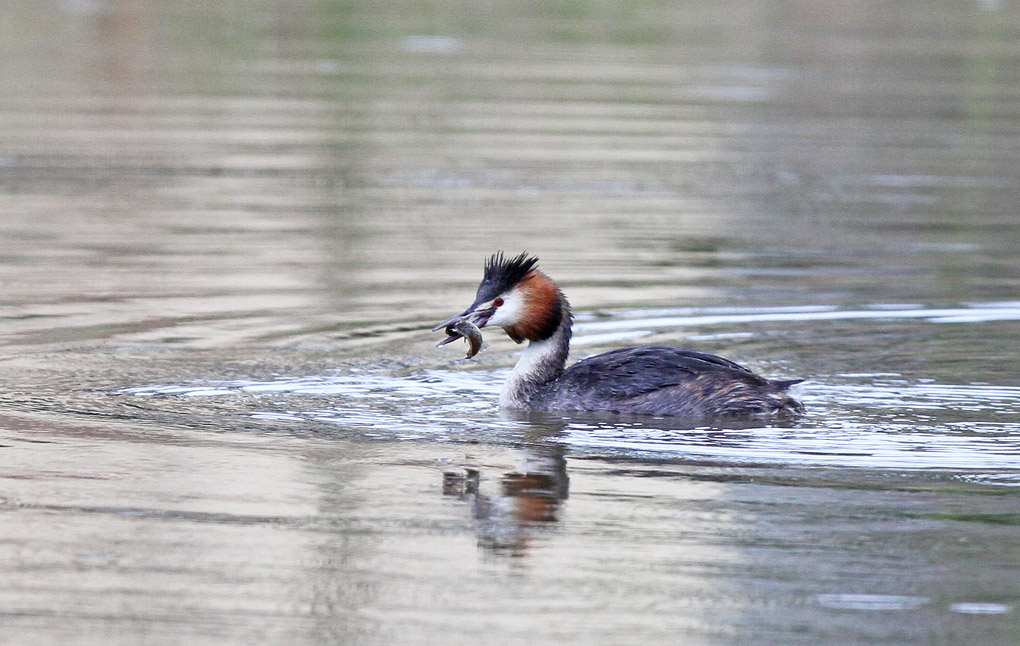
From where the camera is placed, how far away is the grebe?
886 centimetres

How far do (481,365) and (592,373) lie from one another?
1373 mm

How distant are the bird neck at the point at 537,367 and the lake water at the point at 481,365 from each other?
0.19m

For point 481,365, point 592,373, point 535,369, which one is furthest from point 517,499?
point 481,365

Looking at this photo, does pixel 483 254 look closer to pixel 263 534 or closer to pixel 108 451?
pixel 108 451

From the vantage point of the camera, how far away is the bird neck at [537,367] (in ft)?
30.0

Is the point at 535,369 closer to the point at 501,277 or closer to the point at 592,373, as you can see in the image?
the point at 592,373

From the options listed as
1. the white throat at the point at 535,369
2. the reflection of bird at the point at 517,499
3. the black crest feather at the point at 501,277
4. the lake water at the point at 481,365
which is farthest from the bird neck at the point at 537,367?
the reflection of bird at the point at 517,499

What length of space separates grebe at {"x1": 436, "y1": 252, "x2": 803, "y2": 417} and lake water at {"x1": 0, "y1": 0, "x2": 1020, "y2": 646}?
0.59ft

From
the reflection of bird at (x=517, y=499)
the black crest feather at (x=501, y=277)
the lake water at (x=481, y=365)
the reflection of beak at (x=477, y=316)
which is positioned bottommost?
the reflection of bird at (x=517, y=499)

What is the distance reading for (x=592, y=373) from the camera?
9133 mm

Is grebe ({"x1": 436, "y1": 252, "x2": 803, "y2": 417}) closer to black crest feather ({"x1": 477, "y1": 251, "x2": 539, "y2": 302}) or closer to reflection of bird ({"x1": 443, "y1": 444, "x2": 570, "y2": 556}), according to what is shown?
black crest feather ({"x1": 477, "y1": 251, "x2": 539, "y2": 302})

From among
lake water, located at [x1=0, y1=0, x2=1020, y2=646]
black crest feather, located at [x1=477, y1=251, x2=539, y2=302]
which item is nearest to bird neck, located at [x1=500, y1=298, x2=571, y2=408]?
lake water, located at [x1=0, y1=0, x2=1020, y2=646]

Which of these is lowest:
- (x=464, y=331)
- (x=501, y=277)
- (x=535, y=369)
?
(x=535, y=369)

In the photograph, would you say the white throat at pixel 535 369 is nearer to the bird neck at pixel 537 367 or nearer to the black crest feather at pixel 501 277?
the bird neck at pixel 537 367
